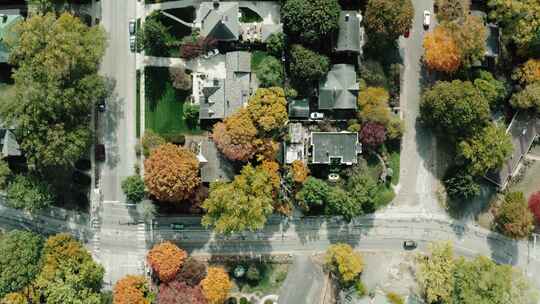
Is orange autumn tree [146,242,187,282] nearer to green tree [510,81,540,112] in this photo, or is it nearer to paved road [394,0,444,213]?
paved road [394,0,444,213]

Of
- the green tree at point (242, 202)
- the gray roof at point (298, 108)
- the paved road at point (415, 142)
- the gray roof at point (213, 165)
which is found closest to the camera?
the green tree at point (242, 202)

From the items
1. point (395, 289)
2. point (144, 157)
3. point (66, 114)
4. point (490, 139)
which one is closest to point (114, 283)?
point (144, 157)

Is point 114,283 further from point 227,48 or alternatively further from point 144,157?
point 227,48

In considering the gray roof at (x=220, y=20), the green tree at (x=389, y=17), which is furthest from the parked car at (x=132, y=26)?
the green tree at (x=389, y=17)

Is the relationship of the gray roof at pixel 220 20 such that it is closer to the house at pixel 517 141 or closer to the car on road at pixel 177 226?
the car on road at pixel 177 226

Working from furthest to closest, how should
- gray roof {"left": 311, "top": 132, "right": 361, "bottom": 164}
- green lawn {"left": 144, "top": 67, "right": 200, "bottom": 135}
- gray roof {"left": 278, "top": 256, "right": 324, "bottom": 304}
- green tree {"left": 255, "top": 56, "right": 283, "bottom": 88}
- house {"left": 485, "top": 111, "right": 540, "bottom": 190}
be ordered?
gray roof {"left": 278, "top": 256, "right": 324, "bottom": 304}, green lawn {"left": 144, "top": 67, "right": 200, "bottom": 135}, house {"left": 485, "top": 111, "right": 540, "bottom": 190}, gray roof {"left": 311, "top": 132, "right": 361, "bottom": 164}, green tree {"left": 255, "top": 56, "right": 283, "bottom": 88}

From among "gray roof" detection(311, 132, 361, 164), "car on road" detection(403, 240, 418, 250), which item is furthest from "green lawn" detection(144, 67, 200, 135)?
"car on road" detection(403, 240, 418, 250)

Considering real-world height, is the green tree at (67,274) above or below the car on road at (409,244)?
below
